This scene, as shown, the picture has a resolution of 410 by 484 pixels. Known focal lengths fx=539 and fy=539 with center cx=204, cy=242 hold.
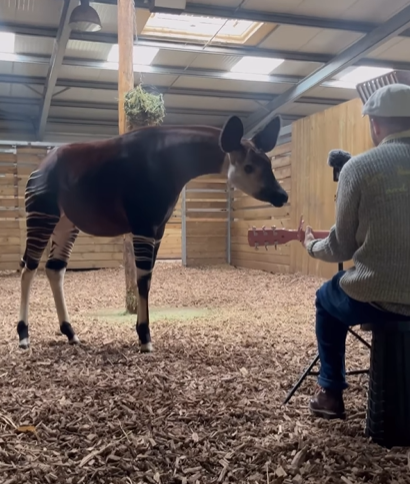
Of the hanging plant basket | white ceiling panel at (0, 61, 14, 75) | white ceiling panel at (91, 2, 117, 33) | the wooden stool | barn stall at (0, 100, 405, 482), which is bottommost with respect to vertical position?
barn stall at (0, 100, 405, 482)

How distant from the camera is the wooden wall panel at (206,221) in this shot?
11.2m

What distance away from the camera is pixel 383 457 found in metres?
1.90

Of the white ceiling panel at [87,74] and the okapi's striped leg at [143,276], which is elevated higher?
the white ceiling panel at [87,74]

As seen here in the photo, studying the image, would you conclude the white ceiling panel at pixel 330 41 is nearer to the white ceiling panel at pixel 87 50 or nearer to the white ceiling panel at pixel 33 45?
the white ceiling panel at pixel 87 50

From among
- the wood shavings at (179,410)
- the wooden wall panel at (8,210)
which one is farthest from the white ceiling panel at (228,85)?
the wood shavings at (179,410)

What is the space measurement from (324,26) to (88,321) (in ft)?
17.4

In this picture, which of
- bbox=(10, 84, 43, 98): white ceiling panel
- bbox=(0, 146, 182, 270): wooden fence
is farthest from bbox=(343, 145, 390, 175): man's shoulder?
bbox=(10, 84, 43, 98): white ceiling panel

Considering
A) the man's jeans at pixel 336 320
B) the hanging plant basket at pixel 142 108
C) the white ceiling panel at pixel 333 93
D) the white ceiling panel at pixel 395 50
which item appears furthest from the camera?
the white ceiling panel at pixel 333 93

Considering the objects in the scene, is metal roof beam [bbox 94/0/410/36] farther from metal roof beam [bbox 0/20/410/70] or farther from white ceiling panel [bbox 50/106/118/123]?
white ceiling panel [bbox 50/106/118/123]

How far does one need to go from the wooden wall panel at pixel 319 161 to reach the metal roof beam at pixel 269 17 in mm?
1108

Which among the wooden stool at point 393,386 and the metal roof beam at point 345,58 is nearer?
the wooden stool at point 393,386

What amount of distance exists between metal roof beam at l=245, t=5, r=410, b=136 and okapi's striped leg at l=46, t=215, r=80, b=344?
18.0 ft

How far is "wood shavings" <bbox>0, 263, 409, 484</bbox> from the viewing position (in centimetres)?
182

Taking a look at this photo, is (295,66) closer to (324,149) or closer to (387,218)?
(324,149)
